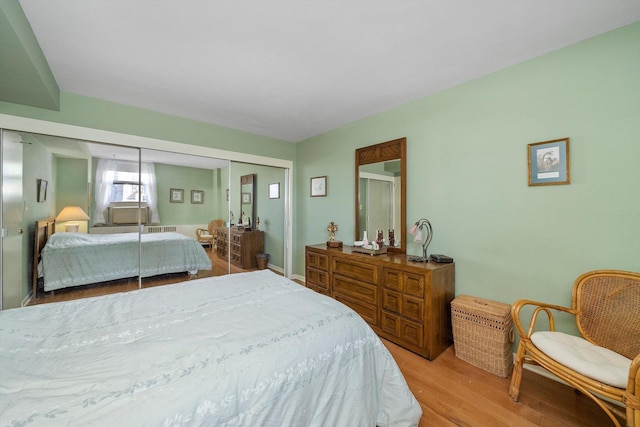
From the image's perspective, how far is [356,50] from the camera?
1.96m

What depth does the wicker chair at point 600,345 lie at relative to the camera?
1.30 meters

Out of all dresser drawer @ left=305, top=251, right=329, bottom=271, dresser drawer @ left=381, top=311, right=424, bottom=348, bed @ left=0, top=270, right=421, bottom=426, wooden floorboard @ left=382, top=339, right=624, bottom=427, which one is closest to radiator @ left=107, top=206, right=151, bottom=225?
bed @ left=0, top=270, right=421, bottom=426

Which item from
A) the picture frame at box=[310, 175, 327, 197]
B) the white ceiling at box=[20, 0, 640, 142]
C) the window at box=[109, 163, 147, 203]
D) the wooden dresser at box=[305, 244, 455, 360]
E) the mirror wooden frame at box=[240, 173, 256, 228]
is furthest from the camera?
the mirror wooden frame at box=[240, 173, 256, 228]

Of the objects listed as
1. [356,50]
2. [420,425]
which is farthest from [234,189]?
[420,425]

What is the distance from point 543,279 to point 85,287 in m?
4.88

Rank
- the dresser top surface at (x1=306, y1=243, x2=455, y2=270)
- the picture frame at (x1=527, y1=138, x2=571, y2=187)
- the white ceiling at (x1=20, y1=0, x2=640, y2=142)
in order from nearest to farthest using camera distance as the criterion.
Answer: the white ceiling at (x1=20, y1=0, x2=640, y2=142) → the picture frame at (x1=527, y1=138, x2=571, y2=187) → the dresser top surface at (x1=306, y1=243, x2=455, y2=270)

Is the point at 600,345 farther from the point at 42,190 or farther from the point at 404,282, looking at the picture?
the point at 42,190

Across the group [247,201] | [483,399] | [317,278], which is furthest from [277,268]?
[483,399]

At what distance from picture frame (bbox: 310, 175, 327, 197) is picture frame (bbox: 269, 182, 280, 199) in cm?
69

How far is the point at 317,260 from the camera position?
10.8 ft

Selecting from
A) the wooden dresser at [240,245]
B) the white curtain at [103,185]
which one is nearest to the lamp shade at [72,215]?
the white curtain at [103,185]

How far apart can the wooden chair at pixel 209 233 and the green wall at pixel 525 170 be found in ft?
9.27

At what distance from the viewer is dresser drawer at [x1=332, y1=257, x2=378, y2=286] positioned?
2619 mm

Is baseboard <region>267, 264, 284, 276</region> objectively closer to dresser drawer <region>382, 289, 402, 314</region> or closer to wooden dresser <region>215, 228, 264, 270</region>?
wooden dresser <region>215, 228, 264, 270</region>
